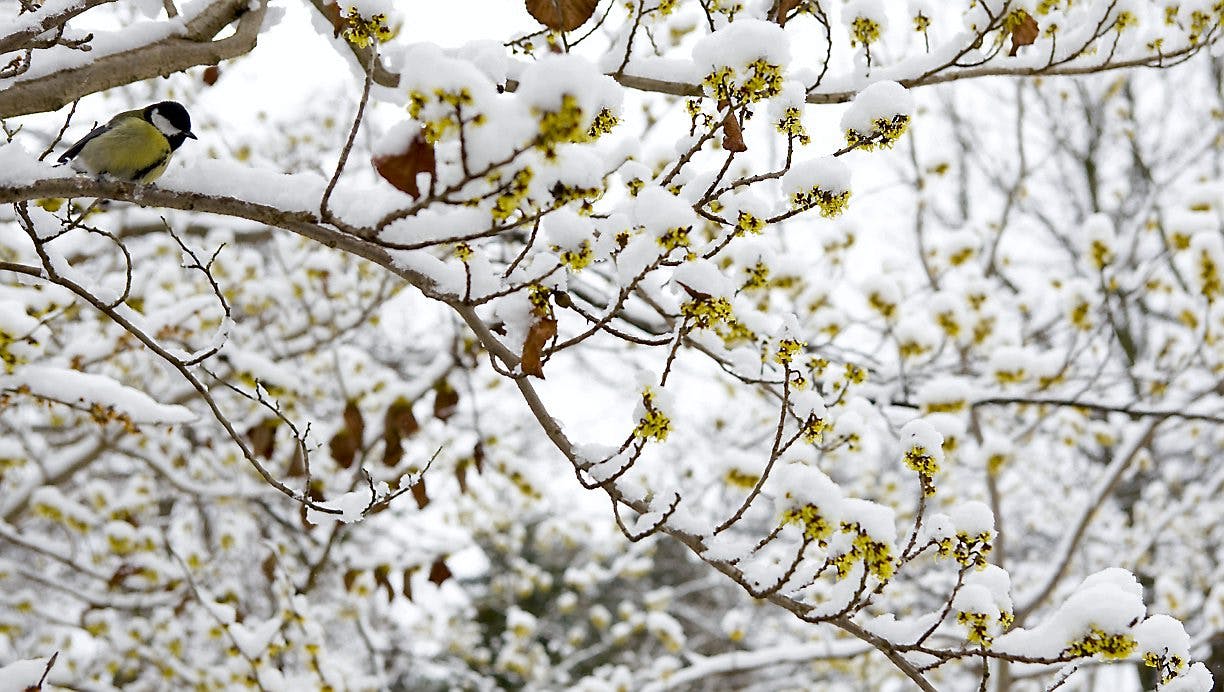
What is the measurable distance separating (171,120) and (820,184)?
180 cm

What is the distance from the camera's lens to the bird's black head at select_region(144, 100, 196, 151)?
7.03 feet

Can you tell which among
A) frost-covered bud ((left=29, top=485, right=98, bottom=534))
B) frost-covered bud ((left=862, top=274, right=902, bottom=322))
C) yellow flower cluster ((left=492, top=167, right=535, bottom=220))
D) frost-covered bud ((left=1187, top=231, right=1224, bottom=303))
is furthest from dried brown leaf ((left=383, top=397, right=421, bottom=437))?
frost-covered bud ((left=1187, top=231, right=1224, bottom=303))

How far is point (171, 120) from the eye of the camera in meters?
2.21

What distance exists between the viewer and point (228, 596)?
4.72 m

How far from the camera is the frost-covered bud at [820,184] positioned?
1.34 meters

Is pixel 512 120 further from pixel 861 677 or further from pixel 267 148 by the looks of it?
pixel 861 677

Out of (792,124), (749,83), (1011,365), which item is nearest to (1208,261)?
(1011,365)

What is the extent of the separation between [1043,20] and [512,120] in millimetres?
1851

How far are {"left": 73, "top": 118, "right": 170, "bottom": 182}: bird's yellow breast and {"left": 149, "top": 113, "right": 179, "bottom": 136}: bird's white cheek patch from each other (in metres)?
0.06

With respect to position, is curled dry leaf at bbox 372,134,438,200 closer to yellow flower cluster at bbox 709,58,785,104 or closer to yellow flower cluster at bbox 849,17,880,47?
yellow flower cluster at bbox 709,58,785,104

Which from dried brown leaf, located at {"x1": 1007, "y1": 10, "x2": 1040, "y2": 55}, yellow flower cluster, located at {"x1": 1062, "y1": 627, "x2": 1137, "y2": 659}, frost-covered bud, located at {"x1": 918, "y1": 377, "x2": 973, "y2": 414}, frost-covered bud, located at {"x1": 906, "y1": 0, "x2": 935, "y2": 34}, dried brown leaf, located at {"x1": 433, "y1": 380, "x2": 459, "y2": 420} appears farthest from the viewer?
dried brown leaf, located at {"x1": 433, "y1": 380, "x2": 459, "y2": 420}

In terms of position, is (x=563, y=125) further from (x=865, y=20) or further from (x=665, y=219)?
(x=865, y=20)

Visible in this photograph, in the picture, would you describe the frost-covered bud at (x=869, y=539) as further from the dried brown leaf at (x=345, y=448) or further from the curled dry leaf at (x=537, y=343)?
the dried brown leaf at (x=345, y=448)

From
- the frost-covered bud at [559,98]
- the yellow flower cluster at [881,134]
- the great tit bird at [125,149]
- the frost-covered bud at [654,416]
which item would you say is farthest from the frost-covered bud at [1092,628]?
the great tit bird at [125,149]
